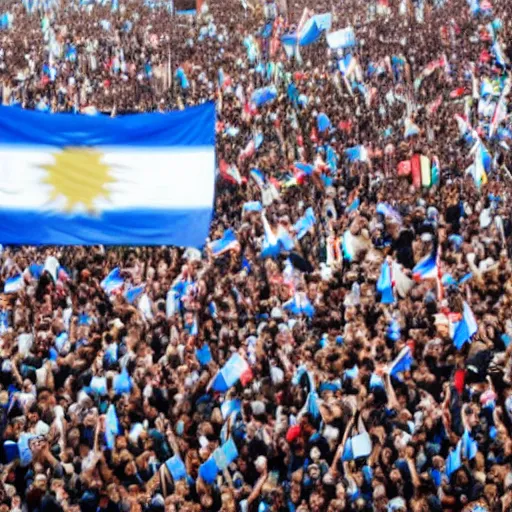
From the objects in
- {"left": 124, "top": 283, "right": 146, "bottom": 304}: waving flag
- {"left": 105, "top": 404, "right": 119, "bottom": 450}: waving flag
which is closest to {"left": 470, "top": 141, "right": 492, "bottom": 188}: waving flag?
{"left": 124, "top": 283, "right": 146, "bottom": 304}: waving flag

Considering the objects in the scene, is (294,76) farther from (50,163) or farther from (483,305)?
(50,163)

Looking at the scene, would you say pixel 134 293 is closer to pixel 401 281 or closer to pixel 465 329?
pixel 401 281

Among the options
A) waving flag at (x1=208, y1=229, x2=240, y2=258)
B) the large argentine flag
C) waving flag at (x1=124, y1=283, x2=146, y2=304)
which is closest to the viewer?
the large argentine flag

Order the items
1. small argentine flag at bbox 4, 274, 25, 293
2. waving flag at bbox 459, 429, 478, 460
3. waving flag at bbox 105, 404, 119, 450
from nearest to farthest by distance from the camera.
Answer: waving flag at bbox 459, 429, 478, 460 → waving flag at bbox 105, 404, 119, 450 → small argentine flag at bbox 4, 274, 25, 293

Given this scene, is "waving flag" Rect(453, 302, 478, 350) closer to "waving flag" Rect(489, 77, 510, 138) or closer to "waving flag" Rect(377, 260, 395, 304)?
"waving flag" Rect(377, 260, 395, 304)

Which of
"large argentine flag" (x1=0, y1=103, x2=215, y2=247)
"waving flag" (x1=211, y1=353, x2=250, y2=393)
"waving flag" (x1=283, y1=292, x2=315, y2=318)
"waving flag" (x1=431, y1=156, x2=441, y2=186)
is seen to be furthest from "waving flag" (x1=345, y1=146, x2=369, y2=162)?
"large argentine flag" (x1=0, y1=103, x2=215, y2=247)

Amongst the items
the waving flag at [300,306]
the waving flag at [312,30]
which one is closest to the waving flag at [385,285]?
the waving flag at [300,306]

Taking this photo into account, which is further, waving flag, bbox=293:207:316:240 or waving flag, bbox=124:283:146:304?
waving flag, bbox=293:207:316:240

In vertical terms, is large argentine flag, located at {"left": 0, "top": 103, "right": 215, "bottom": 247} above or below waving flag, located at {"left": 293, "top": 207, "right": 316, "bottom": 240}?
above

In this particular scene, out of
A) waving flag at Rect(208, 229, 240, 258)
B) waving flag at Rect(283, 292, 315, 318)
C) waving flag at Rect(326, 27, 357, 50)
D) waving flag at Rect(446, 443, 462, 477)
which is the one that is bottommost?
waving flag at Rect(446, 443, 462, 477)
